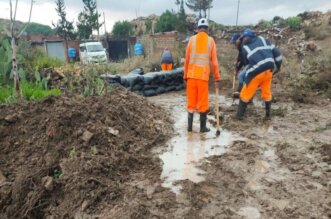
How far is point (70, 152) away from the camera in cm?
412

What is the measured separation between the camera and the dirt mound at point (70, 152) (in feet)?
11.5

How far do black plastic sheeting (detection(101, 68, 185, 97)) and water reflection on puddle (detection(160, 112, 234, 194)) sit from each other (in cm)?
255

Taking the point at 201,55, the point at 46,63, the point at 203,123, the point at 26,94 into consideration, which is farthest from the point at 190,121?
the point at 46,63

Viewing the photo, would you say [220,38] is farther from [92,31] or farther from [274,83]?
[92,31]

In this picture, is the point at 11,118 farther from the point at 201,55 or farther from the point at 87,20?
the point at 87,20

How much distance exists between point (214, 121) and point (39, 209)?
357cm

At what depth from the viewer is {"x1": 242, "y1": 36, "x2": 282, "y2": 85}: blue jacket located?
6.00 meters

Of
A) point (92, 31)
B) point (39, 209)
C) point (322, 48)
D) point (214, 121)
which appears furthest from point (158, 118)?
point (92, 31)

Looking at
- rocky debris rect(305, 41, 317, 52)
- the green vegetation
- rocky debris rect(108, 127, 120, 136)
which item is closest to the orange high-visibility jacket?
rocky debris rect(108, 127, 120, 136)

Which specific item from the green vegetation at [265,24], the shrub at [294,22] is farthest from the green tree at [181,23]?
the shrub at [294,22]

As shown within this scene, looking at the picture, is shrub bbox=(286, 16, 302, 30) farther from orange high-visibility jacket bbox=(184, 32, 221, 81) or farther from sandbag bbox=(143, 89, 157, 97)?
orange high-visibility jacket bbox=(184, 32, 221, 81)

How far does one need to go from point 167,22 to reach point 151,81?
57.1 ft

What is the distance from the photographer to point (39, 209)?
3.52m

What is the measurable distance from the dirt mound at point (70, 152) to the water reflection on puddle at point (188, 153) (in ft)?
0.77
